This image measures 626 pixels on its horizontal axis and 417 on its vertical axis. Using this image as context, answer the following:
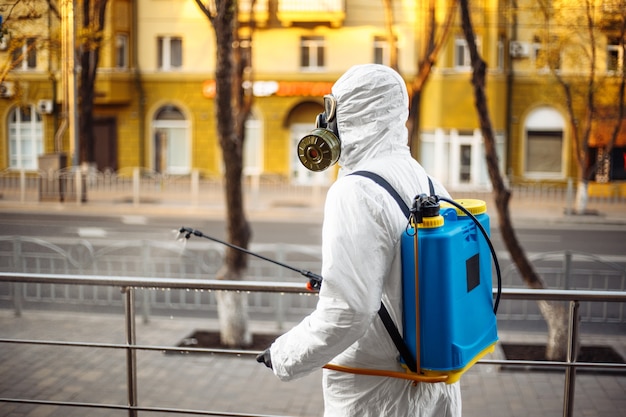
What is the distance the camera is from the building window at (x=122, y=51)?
8.43 metres

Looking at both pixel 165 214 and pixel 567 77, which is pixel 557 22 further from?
pixel 165 214

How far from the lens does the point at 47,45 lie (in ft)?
15.3

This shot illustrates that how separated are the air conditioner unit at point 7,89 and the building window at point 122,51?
11.8 feet

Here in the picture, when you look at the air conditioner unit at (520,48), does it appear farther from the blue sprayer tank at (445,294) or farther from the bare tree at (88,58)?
the blue sprayer tank at (445,294)

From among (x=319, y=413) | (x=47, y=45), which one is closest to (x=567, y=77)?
(x=319, y=413)

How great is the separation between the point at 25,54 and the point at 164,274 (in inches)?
186

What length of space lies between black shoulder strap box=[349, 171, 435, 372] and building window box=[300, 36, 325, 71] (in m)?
19.4

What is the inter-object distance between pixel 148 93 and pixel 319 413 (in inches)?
275

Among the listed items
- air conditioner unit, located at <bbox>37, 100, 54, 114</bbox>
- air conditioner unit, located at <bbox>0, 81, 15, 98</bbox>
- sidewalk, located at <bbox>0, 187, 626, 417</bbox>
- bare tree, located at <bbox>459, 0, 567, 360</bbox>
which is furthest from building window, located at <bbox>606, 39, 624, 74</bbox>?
air conditioner unit, located at <bbox>0, 81, 15, 98</bbox>

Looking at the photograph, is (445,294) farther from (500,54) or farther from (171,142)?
(171,142)

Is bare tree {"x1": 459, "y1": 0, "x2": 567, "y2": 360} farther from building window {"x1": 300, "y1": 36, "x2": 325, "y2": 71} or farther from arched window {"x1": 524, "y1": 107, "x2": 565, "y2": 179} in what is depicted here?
building window {"x1": 300, "y1": 36, "x2": 325, "y2": 71}

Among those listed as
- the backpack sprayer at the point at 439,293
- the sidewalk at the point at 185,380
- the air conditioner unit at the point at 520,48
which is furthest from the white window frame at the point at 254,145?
the backpack sprayer at the point at 439,293

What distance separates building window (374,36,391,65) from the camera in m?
19.8

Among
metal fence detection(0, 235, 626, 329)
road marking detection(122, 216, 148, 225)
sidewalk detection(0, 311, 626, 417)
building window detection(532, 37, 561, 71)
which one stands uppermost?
building window detection(532, 37, 561, 71)
